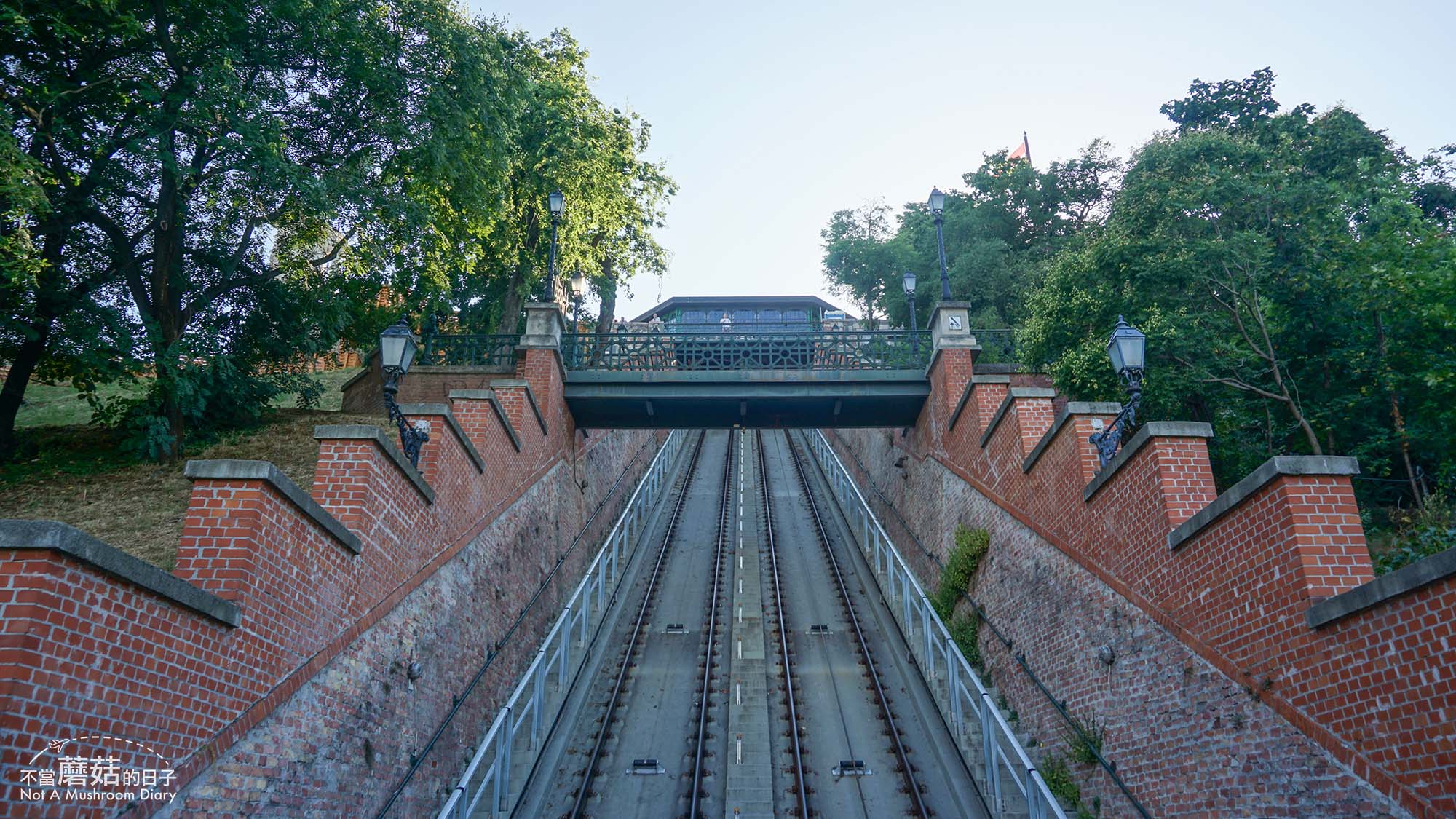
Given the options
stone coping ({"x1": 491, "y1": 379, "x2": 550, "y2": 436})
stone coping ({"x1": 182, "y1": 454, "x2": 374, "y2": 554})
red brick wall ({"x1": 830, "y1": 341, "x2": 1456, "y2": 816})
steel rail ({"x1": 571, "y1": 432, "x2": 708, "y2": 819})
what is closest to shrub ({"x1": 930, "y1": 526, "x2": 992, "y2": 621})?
red brick wall ({"x1": 830, "y1": 341, "x2": 1456, "y2": 816})

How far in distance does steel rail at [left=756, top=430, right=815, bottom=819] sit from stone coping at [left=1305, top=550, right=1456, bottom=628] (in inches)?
256

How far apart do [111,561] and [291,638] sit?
2.09m

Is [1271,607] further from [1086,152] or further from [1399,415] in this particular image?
[1086,152]

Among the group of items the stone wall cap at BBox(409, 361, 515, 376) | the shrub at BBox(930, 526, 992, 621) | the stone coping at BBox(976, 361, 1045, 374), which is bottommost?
the shrub at BBox(930, 526, 992, 621)

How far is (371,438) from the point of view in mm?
7789

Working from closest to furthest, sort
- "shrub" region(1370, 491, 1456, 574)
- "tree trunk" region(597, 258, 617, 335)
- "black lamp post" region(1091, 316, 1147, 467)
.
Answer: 1. "shrub" region(1370, 491, 1456, 574)
2. "black lamp post" region(1091, 316, 1147, 467)
3. "tree trunk" region(597, 258, 617, 335)

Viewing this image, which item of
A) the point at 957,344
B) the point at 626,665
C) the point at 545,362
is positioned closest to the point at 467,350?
the point at 545,362

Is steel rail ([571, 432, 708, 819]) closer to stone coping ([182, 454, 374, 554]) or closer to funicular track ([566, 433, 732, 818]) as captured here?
funicular track ([566, 433, 732, 818])

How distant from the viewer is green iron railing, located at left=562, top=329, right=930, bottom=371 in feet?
53.7

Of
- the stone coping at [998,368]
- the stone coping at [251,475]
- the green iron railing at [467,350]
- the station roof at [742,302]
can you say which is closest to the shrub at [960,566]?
the stone coping at [998,368]

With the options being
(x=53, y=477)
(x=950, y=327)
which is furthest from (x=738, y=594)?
(x=53, y=477)

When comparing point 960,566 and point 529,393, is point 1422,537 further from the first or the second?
point 529,393

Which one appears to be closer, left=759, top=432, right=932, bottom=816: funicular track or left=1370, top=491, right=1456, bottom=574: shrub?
left=1370, top=491, right=1456, bottom=574: shrub

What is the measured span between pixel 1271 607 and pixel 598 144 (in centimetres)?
2072
